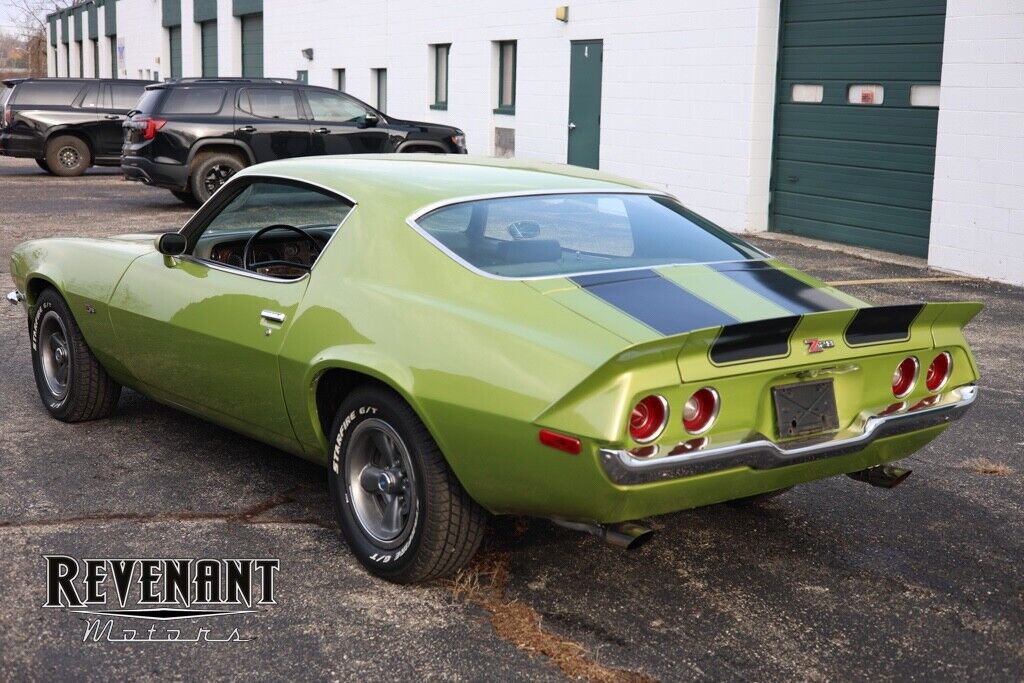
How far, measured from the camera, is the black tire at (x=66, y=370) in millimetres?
6141

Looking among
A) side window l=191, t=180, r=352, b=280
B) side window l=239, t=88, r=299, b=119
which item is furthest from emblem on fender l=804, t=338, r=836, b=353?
side window l=239, t=88, r=299, b=119

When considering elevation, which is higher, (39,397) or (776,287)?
(776,287)

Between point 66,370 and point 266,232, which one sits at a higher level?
point 266,232

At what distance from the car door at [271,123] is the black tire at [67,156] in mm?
8146

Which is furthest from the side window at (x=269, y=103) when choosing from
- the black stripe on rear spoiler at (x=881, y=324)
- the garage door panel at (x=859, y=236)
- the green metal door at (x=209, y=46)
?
the green metal door at (x=209, y=46)

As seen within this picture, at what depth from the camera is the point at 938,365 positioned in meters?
4.41

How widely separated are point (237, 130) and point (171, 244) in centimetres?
1281

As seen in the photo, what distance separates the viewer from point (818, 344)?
3.96 meters

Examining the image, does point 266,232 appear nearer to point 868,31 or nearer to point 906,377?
point 906,377

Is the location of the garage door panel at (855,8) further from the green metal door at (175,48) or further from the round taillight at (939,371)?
the green metal door at (175,48)

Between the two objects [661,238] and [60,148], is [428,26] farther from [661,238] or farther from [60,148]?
[661,238]

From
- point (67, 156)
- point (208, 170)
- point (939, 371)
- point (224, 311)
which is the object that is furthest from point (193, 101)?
point (939, 371)

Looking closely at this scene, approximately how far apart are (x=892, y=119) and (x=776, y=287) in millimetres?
9872

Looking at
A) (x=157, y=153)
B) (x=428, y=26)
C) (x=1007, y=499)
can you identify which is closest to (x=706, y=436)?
(x=1007, y=499)
